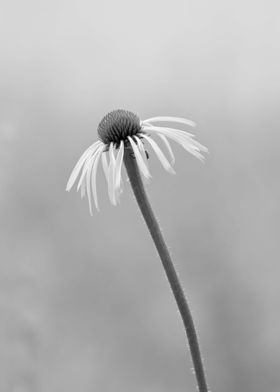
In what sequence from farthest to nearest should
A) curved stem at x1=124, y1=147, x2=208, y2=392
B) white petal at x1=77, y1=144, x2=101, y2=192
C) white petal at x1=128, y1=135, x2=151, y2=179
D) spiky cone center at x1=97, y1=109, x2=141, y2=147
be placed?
spiky cone center at x1=97, y1=109, x2=141, y2=147, white petal at x1=77, y1=144, x2=101, y2=192, white petal at x1=128, y1=135, x2=151, y2=179, curved stem at x1=124, y1=147, x2=208, y2=392

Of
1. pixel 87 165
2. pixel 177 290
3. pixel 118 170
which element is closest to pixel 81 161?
pixel 87 165

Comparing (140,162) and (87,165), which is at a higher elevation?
(87,165)

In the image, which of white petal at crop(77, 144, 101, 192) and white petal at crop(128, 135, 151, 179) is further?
white petal at crop(77, 144, 101, 192)

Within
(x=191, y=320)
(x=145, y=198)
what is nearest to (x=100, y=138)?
(x=145, y=198)

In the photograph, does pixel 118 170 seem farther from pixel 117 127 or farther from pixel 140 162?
pixel 117 127

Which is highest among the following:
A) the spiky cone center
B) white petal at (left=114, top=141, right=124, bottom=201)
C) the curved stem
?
the spiky cone center

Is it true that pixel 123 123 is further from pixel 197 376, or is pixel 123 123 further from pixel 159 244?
pixel 197 376

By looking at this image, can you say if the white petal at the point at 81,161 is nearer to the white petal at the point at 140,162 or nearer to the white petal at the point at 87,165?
the white petal at the point at 87,165

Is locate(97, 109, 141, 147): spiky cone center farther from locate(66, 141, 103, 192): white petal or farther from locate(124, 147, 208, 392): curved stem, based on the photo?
locate(124, 147, 208, 392): curved stem
